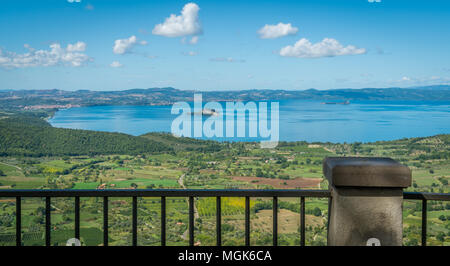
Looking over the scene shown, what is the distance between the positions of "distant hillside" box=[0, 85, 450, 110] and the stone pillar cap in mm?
21952

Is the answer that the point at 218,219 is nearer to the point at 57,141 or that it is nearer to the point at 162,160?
the point at 162,160

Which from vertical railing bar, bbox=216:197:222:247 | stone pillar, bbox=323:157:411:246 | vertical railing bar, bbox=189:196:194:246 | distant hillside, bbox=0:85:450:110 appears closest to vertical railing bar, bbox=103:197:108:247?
vertical railing bar, bbox=189:196:194:246

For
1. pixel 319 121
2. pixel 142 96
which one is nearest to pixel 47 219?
pixel 142 96

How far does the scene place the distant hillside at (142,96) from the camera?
22703 mm

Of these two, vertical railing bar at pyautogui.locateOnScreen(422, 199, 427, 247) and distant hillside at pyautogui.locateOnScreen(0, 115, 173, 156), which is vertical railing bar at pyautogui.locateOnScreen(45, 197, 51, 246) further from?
distant hillside at pyautogui.locateOnScreen(0, 115, 173, 156)

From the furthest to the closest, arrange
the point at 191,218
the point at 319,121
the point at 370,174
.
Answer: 1. the point at 319,121
2. the point at 191,218
3. the point at 370,174

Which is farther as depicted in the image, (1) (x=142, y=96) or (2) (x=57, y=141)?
(1) (x=142, y=96)

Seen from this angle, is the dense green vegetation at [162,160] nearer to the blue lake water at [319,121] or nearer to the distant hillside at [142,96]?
the distant hillside at [142,96]

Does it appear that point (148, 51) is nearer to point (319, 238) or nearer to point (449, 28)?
point (449, 28)

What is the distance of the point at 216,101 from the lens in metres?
25.2

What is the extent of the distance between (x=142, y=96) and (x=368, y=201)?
25.5 m

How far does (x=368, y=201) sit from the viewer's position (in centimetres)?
210

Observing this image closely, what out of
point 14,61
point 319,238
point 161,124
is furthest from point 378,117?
point 14,61

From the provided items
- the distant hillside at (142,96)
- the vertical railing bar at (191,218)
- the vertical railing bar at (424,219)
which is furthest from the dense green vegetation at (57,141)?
the vertical railing bar at (424,219)
